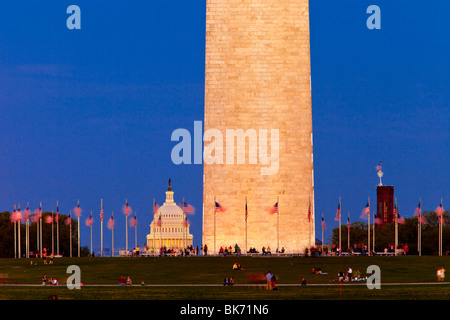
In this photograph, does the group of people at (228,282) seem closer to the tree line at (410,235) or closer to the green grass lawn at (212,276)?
the green grass lawn at (212,276)

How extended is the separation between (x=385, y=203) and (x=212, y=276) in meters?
95.8

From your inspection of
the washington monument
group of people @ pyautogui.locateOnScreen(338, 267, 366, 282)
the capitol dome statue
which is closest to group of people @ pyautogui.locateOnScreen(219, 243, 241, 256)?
the washington monument

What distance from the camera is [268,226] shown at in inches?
3091

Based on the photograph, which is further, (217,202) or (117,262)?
(217,202)

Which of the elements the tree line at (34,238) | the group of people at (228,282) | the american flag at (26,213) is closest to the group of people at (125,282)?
the group of people at (228,282)

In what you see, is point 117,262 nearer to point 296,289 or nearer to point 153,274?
point 153,274

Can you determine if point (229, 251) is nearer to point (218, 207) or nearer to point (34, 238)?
point (218, 207)

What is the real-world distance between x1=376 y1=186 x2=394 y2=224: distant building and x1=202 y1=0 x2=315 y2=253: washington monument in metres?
74.5

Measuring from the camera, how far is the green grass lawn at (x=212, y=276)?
1807 inches

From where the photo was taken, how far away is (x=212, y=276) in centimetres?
5884

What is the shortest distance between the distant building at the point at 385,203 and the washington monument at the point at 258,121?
74527mm

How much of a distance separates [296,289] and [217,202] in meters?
29.0

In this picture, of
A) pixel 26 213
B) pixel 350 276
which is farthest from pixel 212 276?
pixel 26 213
